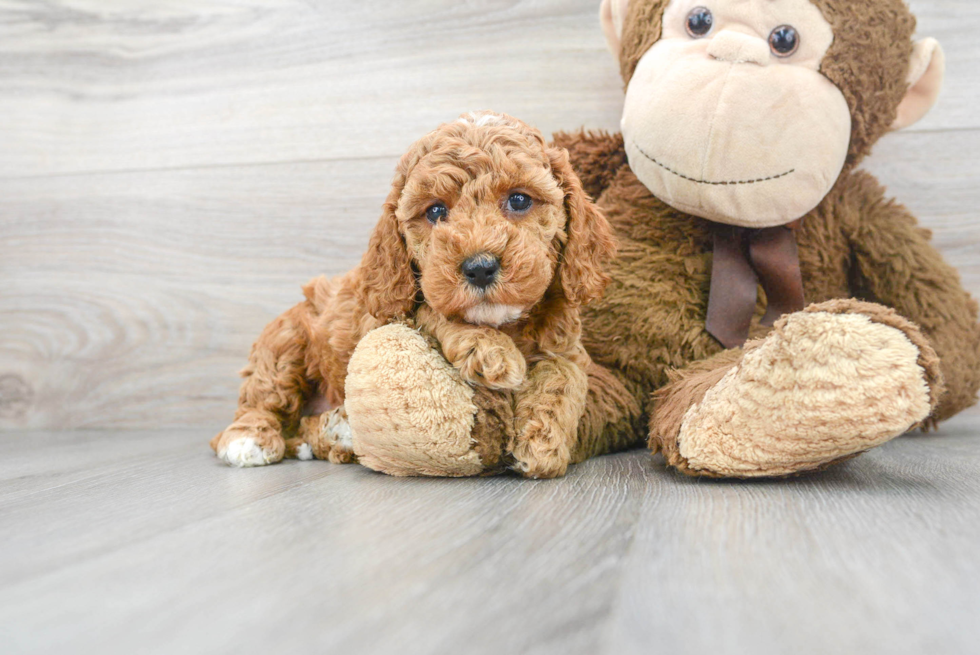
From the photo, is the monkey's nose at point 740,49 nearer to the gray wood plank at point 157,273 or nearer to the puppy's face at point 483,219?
the puppy's face at point 483,219

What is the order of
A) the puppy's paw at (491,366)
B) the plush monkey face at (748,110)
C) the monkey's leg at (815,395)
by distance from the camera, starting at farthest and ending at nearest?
the plush monkey face at (748,110), the puppy's paw at (491,366), the monkey's leg at (815,395)

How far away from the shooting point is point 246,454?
1211 millimetres

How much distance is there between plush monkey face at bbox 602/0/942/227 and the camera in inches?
43.2

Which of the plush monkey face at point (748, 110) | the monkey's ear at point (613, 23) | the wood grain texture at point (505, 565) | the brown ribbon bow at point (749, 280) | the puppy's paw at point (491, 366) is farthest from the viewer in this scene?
the monkey's ear at point (613, 23)

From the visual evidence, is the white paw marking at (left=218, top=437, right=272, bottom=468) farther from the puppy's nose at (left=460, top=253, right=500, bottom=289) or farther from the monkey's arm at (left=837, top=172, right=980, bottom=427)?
the monkey's arm at (left=837, top=172, right=980, bottom=427)

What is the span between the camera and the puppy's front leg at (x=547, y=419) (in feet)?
3.15

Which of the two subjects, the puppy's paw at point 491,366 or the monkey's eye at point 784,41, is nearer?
the puppy's paw at point 491,366

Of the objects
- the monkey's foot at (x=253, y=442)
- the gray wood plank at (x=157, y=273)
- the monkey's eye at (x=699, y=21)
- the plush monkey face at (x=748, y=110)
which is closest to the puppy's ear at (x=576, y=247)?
the plush monkey face at (x=748, y=110)

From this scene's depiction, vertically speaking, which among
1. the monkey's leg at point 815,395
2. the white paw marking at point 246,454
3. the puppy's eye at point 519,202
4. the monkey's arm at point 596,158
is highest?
the monkey's arm at point 596,158

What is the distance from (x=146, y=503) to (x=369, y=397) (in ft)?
1.01

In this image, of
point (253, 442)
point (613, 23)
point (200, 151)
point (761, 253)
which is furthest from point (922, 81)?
point (200, 151)

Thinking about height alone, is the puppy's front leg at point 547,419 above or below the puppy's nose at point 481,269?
below

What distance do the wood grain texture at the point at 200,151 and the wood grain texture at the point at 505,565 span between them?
783mm

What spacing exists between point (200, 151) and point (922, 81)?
1472 millimetres
